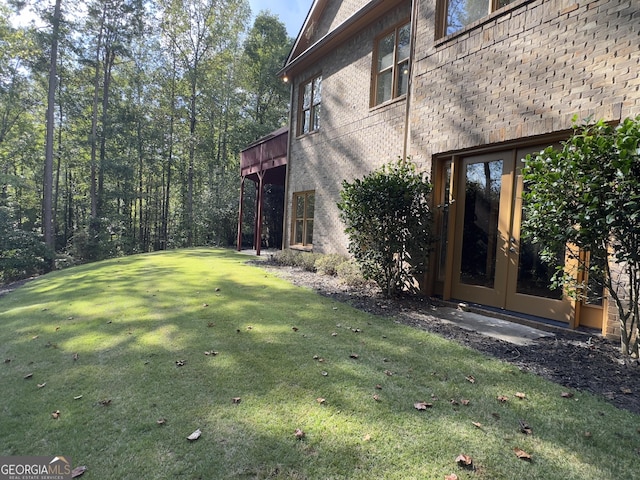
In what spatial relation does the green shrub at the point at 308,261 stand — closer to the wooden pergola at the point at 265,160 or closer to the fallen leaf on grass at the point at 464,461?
the wooden pergola at the point at 265,160

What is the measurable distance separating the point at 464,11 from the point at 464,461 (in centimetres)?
687

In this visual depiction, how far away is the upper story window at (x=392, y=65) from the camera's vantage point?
778 centimetres

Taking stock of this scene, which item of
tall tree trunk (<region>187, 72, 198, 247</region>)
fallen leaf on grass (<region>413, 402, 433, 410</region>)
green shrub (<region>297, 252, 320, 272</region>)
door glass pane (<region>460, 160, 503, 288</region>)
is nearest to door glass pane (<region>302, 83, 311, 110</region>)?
green shrub (<region>297, 252, 320, 272</region>)

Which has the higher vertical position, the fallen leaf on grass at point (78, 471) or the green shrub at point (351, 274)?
the green shrub at point (351, 274)

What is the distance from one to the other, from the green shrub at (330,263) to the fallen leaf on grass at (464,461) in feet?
21.7

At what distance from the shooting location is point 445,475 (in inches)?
80.0

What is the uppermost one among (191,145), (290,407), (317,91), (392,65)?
(191,145)

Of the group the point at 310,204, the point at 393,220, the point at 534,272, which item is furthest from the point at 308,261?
the point at 534,272

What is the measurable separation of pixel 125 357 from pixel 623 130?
5429 millimetres

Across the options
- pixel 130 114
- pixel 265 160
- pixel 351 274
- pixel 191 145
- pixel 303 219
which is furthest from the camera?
pixel 191 145

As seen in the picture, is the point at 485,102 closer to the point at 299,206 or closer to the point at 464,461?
the point at 464,461

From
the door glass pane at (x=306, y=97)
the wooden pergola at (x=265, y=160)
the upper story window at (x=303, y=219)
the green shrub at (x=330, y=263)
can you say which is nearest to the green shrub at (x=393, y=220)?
the green shrub at (x=330, y=263)

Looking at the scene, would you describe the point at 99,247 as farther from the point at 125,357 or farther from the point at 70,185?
the point at 125,357

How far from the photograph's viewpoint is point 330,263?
9086 mm
